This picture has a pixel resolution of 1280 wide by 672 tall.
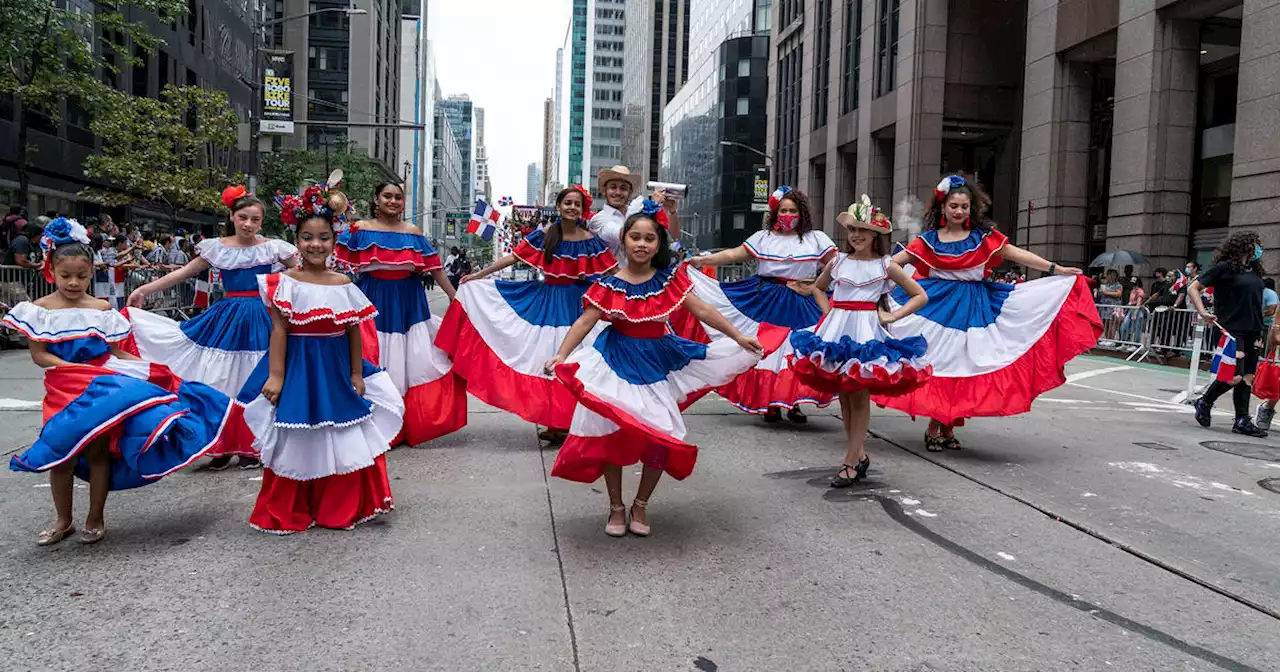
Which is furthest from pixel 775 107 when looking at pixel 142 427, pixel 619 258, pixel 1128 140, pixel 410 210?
pixel 410 210

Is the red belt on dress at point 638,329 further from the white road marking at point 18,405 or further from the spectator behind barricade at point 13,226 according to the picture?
the spectator behind barricade at point 13,226

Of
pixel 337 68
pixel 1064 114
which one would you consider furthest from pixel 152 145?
pixel 337 68

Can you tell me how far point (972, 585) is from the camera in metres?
4.25

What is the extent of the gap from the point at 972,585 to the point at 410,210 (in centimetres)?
13059

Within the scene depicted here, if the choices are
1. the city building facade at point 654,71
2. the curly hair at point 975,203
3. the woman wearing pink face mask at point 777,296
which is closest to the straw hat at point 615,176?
the woman wearing pink face mask at point 777,296

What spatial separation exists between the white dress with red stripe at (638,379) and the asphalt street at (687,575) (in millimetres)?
496

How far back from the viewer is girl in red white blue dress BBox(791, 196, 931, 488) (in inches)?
231

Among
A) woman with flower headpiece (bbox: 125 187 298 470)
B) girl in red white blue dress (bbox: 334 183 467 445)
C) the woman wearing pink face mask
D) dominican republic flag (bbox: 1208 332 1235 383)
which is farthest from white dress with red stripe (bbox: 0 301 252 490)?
dominican republic flag (bbox: 1208 332 1235 383)

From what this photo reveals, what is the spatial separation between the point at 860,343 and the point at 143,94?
126 feet

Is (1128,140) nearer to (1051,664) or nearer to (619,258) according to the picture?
(619,258)

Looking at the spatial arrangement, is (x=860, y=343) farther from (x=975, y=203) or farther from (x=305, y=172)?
(x=305, y=172)

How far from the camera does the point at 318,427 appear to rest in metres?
4.82

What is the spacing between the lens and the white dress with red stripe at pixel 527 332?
749cm

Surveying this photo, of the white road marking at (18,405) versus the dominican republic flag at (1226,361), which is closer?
the white road marking at (18,405)
